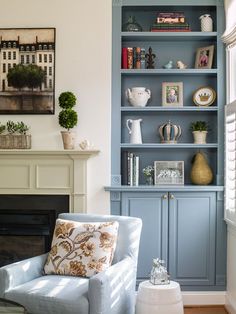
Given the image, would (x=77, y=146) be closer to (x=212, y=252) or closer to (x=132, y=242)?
(x=132, y=242)

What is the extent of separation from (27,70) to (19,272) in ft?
6.17

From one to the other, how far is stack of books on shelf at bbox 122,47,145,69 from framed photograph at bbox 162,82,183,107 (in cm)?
29

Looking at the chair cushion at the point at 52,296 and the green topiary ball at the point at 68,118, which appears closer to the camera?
the chair cushion at the point at 52,296

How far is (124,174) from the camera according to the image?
182 inches

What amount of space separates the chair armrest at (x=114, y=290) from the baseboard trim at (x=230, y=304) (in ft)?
3.03

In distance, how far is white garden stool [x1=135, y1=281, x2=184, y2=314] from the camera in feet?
11.3

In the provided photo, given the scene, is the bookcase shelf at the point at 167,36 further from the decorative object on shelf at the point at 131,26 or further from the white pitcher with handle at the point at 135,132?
the white pitcher with handle at the point at 135,132

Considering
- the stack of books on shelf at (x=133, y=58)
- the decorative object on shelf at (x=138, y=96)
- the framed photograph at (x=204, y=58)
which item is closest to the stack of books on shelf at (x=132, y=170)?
the decorative object on shelf at (x=138, y=96)

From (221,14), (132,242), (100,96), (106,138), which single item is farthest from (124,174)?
(221,14)

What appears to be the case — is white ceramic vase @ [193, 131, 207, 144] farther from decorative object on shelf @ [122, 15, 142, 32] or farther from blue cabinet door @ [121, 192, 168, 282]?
decorative object on shelf @ [122, 15, 142, 32]

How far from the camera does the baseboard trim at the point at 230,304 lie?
4.10 m

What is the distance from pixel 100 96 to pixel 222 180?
1.30 m

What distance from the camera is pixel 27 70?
4.48 meters

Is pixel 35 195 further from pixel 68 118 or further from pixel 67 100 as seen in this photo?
pixel 67 100
